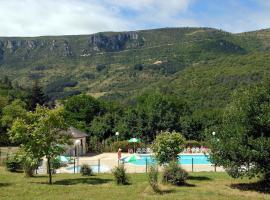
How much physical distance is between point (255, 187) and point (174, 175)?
151 inches

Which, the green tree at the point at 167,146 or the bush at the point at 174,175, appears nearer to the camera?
the bush at the point at 174,175

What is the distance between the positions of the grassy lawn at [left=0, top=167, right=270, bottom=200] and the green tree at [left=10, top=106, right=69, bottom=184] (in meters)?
1.62

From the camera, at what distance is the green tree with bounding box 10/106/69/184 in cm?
2169

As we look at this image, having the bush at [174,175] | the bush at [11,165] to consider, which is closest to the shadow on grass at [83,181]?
the bush at [174,175]

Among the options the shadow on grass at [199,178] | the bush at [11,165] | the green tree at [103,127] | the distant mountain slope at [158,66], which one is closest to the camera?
the shadow on grass at [199,178]

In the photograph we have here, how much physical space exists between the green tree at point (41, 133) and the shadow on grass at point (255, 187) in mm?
8799

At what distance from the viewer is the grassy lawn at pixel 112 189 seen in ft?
59.9

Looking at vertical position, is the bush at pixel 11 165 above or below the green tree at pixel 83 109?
below

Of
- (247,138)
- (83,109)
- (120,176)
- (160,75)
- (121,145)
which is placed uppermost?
(160,75)

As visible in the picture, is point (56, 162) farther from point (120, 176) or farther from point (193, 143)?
point (193, 143)

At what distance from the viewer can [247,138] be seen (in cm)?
1966

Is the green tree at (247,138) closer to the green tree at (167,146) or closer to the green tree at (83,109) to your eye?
the green tree at (167,146)

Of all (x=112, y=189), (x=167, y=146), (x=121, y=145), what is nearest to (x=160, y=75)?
(x=121, y=145)

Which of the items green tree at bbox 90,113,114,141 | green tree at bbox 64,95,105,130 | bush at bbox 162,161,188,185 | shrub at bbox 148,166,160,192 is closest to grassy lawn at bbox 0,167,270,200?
shrub at bbox 148,166,160,192
